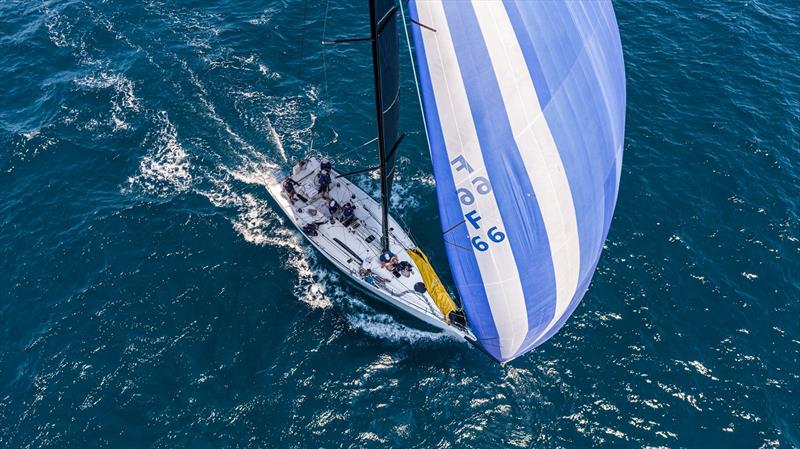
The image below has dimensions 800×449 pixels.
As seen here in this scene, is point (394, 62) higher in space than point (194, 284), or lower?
higher

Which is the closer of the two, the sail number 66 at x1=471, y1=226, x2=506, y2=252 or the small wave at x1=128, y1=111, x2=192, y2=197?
the sail number 66 at x1=471, y1=226, x2=506, y2=252

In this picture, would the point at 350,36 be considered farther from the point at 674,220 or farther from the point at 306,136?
the point at 674,220

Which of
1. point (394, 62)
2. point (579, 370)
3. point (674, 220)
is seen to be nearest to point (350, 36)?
point (394, 62)

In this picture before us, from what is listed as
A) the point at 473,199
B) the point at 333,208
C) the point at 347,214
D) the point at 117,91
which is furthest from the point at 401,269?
the point at 117,91

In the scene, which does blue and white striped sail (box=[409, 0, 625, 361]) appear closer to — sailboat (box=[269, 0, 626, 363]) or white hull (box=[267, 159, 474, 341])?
sailboat (box=[269, 0, 626, 363])

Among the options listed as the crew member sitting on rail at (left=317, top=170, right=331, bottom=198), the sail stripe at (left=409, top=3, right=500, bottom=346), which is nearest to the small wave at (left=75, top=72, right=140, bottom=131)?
the crew member sitting on rail at (left=317, top=170, right=331, bottom=198)

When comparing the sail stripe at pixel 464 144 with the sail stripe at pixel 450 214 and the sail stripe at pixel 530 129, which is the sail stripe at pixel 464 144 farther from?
the sail stripe at pixel 530 129
